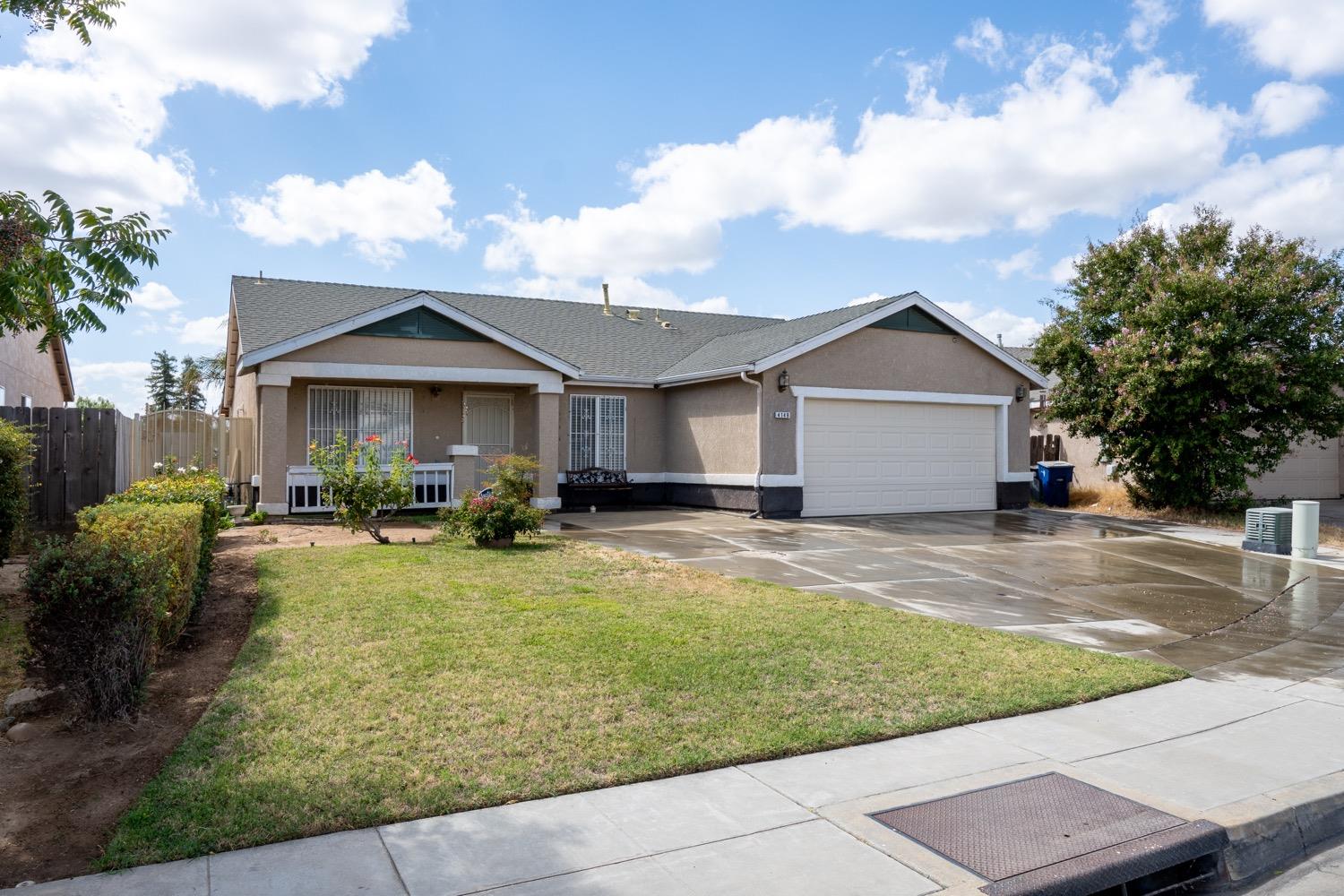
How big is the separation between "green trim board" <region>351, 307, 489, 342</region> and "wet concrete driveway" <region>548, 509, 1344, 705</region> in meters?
3.92

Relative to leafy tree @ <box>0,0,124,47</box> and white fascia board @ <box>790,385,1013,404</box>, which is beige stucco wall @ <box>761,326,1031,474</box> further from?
leafy tree @ <box>0,0,124,47</box>

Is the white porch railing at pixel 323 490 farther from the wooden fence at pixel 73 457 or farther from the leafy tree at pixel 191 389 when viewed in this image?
the leafy tree at pixel 191 389

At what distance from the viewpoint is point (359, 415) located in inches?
681

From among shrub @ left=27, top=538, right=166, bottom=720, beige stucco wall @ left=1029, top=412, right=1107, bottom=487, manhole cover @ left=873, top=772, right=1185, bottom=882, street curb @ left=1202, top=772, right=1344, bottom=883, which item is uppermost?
beige stucco wall @ left=1029, top=412, right=1107, bottom=487

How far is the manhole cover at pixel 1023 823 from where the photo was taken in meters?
3.67

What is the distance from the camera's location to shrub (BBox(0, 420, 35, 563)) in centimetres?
945

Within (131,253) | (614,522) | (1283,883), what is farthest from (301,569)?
(1283,883)

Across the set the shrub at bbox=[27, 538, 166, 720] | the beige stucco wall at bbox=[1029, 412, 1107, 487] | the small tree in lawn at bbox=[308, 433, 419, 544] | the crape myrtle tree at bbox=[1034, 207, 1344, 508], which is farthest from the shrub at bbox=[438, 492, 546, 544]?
the beige stucco wall at bbox=[1029, 412, 1107, 487]

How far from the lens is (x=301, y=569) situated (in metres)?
9.45

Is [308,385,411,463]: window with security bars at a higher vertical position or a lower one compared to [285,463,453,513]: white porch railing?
higher

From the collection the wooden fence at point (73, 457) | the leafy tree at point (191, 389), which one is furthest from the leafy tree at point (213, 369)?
the wooden fence at point (73, 457)

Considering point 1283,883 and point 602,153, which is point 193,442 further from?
point 1283,883

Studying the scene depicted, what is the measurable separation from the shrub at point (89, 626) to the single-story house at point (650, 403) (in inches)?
429

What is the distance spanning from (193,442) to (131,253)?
13500mm
